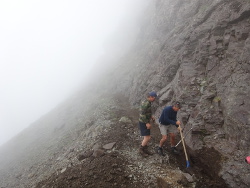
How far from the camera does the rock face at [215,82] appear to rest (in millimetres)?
9484

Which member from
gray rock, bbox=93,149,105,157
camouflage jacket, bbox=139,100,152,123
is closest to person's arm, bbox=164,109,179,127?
camouflage jacket, bbox=139,100,152,123

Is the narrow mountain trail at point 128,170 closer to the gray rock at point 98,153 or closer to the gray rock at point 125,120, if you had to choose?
the gray rock at point 98,153

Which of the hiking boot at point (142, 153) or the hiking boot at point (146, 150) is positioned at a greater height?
the hiking boot at point (142, 153)

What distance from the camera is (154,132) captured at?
14266 millimetres

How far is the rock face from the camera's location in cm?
948

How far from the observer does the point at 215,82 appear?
12461 mm

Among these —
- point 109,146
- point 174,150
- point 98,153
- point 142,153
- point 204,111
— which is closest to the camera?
point 174,150

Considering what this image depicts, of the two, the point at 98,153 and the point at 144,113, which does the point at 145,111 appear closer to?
the point at 144,113

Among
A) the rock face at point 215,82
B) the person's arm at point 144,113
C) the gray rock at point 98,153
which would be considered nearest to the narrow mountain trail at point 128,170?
the gray rock at point 98,153

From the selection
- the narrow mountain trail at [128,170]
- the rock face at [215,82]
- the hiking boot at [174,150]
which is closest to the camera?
the narrow mountain trail at [128,170]

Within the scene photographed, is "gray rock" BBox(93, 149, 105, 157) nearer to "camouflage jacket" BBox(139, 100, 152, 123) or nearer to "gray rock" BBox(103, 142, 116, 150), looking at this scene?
"gray rock" BBox(103, 142, 116, 150)

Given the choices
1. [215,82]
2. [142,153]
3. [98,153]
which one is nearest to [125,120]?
[98,153]

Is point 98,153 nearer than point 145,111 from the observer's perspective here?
No

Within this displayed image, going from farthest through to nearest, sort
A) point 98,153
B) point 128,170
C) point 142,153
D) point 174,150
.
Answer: point 98,153 → point 142,153 → point 174,150 → point 128,170
